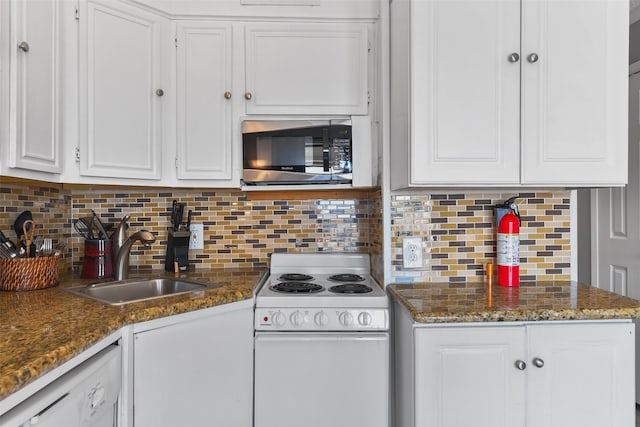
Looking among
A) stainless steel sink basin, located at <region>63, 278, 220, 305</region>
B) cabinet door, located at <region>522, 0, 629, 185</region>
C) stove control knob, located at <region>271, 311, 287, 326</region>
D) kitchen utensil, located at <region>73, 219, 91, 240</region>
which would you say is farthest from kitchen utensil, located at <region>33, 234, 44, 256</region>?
cabinet door, located at <region>522, 0, 629, 185</region>

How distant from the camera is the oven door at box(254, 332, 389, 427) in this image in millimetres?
1578

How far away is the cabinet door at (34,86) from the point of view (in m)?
1.30

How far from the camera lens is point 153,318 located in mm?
1289

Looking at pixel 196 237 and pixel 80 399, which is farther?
pixel 196 237

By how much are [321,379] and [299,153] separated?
104cm

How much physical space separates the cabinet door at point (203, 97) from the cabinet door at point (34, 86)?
1.66ft

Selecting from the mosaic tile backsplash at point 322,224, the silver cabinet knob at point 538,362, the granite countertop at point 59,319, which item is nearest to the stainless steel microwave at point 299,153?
the mosaic tile backsplash at point 322,224

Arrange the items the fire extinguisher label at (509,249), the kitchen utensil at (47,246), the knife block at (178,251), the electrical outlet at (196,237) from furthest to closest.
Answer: the electrical outlet at (196,237) < the knife block at (178,251) < the kitchen utensil at (47,246) < the fire extinguisher label at (509,249)

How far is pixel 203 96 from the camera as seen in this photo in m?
1.85

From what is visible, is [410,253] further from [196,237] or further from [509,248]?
[196,237]

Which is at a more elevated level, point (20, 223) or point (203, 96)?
point (203, 96)

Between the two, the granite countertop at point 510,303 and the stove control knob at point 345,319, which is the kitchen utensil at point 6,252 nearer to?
the stove control knob at point 345,319

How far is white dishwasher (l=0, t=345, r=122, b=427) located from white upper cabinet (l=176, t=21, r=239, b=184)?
963 millimetres

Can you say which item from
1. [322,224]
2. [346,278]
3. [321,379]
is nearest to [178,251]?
[322,224]
